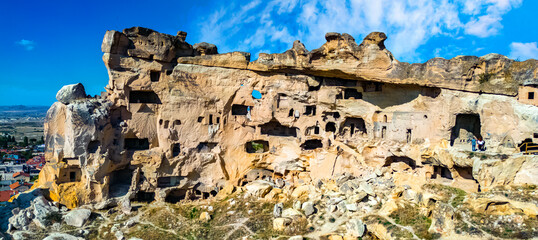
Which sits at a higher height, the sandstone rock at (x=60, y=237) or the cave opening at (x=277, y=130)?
the cave opening at (x=277, y=130)

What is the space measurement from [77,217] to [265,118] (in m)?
12.6

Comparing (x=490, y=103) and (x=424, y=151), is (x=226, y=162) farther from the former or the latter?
(x=490, y=103)

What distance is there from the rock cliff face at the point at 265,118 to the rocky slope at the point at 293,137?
69 millimetres

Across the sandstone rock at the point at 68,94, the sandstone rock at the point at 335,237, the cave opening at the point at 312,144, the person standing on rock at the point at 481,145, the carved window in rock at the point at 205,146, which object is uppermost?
the sandstone rock at the point at 68,94

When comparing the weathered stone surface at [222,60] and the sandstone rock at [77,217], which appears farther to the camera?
the weathered stone surface at [222,60]

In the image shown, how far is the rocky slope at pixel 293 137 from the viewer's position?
17469 mm

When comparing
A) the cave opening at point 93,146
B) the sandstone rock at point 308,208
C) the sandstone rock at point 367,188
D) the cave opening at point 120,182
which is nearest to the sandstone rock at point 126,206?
the cave opening at point 120,182

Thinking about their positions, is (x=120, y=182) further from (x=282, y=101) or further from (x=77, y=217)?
(x=282, y=101)

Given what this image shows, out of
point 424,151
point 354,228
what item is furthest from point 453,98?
point 354,228

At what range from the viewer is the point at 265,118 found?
23.2 meters

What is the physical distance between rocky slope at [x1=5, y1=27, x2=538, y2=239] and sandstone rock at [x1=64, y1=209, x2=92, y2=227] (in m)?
0.63

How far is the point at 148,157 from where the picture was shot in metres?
22.2

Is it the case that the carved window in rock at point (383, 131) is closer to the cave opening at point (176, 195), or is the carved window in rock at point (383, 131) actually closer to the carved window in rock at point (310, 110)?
the carved window in rock at point (310, 110)

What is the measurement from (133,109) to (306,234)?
1351 centimetres
